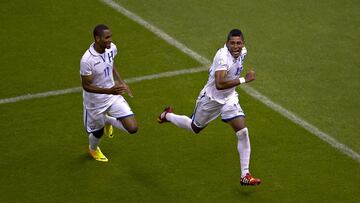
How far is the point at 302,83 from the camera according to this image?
1403cm

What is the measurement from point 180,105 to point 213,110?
2172 mm

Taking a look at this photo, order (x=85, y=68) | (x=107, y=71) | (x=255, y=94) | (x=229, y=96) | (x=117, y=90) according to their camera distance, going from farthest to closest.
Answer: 1. (x=255, y=94)
2. (x=229, y=96)
3. (x=107, y=71)
4. (x=85, y=68)
5. (x=117, y=90)

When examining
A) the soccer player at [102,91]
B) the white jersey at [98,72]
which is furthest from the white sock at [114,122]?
the white jersey at [98,72]

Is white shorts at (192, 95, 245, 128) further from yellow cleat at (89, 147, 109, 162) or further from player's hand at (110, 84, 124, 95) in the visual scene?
yellow cleat at (89, 147, 109, 162)

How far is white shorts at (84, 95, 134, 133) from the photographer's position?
10961mm

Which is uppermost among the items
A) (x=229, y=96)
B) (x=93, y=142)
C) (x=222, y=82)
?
(x=222, y=82)

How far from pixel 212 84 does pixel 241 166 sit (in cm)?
125

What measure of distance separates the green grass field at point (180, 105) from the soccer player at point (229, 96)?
23.2 inches

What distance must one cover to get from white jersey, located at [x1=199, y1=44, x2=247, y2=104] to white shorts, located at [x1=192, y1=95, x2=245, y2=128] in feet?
0.24

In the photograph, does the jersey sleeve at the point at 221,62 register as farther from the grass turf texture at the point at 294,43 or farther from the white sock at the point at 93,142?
the grass turf texture at the point at 294,43

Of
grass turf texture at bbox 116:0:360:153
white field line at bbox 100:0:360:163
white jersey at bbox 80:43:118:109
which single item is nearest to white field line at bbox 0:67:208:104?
white field line at bbox 100:0:360:163

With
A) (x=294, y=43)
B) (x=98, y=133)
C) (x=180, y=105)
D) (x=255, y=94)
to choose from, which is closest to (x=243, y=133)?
(x=98, y=133)

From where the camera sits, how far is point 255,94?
13.6 m

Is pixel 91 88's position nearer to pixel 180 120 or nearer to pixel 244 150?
pixel 180 120
